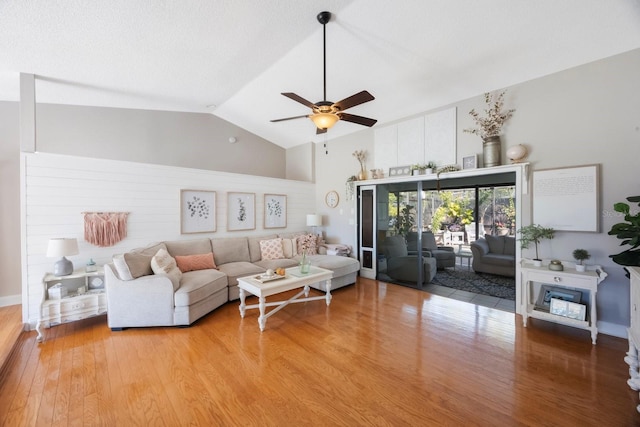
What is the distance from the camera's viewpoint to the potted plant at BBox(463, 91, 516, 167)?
3.55 meters

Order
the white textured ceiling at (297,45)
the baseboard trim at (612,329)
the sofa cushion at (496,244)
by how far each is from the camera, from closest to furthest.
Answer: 1. the white textured ceiling at (297,45)
2. the baseboard trim at (612,329)
3. the sofa cushion at (496,244)

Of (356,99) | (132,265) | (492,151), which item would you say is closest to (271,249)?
(132,265)

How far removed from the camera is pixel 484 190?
5672mm

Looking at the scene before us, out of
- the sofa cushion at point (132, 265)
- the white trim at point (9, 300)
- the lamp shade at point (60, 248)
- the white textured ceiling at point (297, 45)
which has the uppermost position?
the white textured ceiling at point (297, 45)

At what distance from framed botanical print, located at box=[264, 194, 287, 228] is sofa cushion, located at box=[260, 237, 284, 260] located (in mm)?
577

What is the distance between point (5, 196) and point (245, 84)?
371 centimetres

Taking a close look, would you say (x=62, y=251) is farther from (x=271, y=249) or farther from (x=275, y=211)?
(x=275, y=211)

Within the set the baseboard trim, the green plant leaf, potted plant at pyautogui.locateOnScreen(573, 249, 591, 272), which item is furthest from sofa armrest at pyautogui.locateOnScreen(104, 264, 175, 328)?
the baseboard trim

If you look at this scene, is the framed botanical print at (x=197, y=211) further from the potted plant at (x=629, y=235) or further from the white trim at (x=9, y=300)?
the potted plant at (x=629, y=235)

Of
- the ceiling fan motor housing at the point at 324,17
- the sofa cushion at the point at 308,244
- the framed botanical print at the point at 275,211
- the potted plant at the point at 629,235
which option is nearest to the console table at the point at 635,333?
the potted plant at the point at 629,235

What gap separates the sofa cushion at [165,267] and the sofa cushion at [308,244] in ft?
8.07

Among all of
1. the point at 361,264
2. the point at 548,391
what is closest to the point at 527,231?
the point at 548,391

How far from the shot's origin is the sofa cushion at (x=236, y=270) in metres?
3.87

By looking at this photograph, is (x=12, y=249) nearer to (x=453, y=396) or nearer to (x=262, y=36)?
(x=262, y=36)
